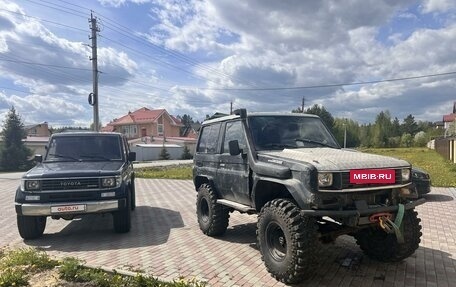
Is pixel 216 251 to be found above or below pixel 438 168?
above

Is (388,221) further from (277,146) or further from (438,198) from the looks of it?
(438,198)

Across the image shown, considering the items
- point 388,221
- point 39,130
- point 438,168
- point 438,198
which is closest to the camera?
point 388,221

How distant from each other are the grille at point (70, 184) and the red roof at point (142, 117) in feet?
206

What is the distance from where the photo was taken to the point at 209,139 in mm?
7539

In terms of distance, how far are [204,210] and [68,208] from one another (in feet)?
8.01

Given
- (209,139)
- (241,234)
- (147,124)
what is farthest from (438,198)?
(147,124)

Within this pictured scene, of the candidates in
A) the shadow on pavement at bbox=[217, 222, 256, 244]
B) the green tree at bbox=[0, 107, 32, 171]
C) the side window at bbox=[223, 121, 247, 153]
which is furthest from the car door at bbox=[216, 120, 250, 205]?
the green tree at bbox=[0, 107, 32, 171]

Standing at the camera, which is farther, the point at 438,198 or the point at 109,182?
the point at 438,198

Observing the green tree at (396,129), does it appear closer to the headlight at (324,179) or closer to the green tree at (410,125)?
the green tree at (410,125)

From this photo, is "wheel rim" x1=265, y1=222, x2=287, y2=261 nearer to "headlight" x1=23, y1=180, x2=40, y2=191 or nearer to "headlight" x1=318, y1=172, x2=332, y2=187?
"headlight" x1=318, y1=172, x2=332, y2=187

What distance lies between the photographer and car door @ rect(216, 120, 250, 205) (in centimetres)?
591

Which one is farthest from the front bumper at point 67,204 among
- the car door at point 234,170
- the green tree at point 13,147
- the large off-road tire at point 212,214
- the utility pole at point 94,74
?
the green tree at point 13,147

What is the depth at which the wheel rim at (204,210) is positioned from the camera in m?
7.41

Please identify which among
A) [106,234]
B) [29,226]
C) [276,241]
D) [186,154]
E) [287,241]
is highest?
[287,241]
